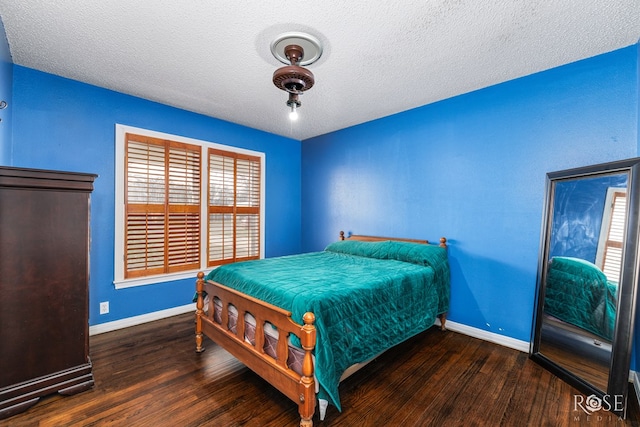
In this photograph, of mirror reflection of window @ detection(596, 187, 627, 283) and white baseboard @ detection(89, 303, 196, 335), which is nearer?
mirror reflection of window @ detection(596, 187, 627, 283)

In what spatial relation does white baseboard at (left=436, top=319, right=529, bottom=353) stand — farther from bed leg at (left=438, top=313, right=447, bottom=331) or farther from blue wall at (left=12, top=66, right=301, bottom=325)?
blue wall at (left=12, top=66, right=301, bottom=325)

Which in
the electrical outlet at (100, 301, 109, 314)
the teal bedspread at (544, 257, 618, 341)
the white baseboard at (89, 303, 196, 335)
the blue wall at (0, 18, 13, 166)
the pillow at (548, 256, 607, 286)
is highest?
the blue wall at (0, 18, 13, 166)

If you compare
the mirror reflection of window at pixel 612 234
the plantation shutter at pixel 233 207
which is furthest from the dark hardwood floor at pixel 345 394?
the plantation shutter at pixel 233 207

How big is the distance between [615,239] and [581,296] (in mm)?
507

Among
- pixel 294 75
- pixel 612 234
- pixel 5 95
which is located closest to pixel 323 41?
pixel 294 75

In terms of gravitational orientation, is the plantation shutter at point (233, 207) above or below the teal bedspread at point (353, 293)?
above

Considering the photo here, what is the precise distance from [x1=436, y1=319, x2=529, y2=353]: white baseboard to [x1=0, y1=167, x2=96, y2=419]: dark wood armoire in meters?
3.26

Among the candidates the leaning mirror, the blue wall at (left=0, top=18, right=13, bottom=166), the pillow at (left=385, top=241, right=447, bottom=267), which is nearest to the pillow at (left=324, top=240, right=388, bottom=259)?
the pillow at (left=385, top=241, right=447, bottom=267)

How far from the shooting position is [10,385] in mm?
1742

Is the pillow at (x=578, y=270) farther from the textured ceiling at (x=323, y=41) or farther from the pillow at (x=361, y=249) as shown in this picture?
the textured ceiling at (x=323, y=41)

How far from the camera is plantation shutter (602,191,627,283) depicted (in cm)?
190

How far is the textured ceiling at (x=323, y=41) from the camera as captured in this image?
1.77m

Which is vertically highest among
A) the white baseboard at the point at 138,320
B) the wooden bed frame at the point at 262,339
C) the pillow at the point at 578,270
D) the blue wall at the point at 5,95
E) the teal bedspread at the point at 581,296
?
the blue wall at the point at 5,95

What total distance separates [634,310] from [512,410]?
1.00 metres
